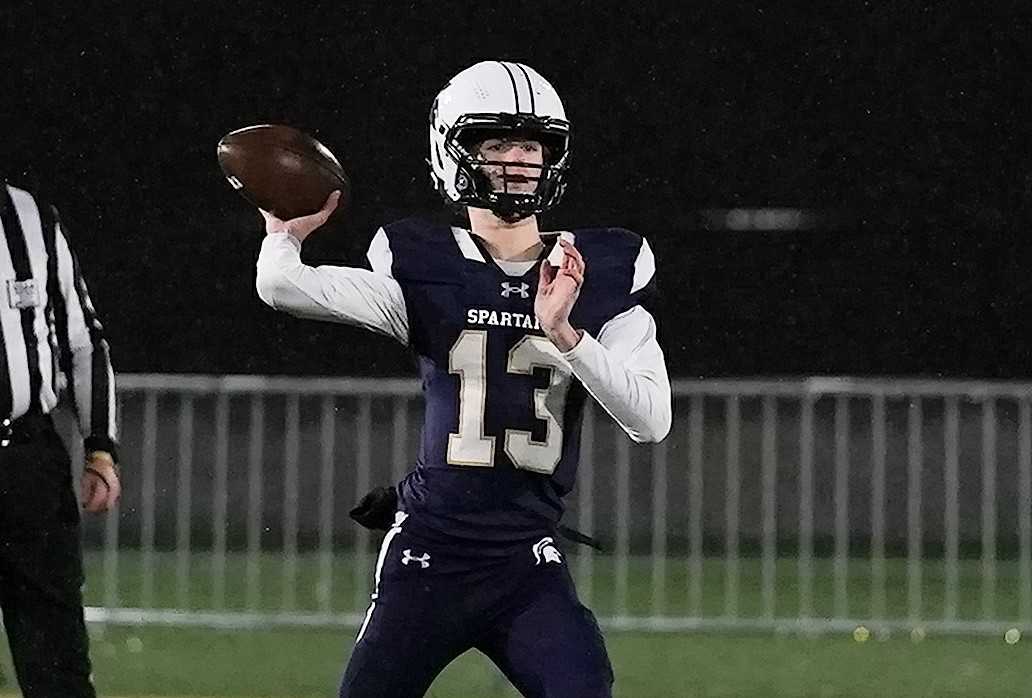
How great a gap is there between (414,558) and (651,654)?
156 inches

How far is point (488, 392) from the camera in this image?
4543 mm

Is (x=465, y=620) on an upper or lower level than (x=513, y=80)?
lower

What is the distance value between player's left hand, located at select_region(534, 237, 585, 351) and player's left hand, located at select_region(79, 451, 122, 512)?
128 cm

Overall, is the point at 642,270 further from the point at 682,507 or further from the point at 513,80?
the point at 682,507

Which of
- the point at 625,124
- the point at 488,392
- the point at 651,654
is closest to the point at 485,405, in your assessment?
the point at 488,392

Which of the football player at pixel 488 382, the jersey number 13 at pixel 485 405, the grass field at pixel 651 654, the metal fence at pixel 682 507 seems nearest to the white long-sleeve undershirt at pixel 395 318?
the football player at pixel 488 382

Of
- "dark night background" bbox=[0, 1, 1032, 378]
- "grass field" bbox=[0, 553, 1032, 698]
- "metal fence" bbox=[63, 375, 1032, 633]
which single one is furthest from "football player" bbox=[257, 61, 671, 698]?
"dark night background" bbox=[0, 1, 1032, 378]

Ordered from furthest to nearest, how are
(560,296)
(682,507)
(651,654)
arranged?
(682,507)
(651,654)
(560,296)

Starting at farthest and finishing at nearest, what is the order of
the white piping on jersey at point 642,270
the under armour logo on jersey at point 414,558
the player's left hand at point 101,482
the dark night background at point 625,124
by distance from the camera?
the dark night background at point 625,124 < the player's left hand at point 101,482 < the white piping on jersey at point 642,270 < the under armour logo on jersey at point 414,558

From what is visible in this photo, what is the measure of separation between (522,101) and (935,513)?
254 inches

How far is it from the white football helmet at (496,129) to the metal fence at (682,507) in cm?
405

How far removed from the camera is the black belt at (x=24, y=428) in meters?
5.07

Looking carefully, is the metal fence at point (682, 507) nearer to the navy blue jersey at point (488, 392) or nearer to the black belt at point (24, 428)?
the black belt at point (24, 428)

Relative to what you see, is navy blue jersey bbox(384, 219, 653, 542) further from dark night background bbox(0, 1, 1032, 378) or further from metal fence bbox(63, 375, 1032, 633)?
dark night background bbox(0, 1, 1032, 378)
